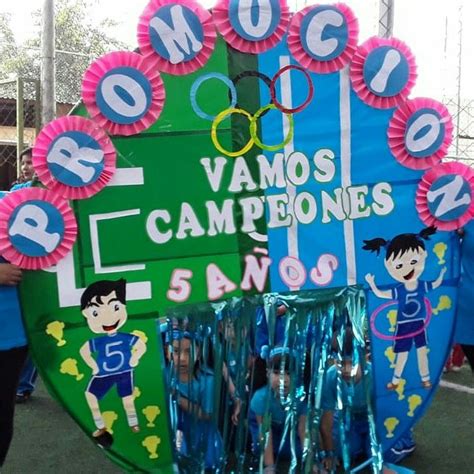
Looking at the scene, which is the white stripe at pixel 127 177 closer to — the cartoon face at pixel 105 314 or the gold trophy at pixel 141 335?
the cartoon face at pixel 105 314

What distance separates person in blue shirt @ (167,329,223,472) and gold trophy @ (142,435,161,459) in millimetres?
69

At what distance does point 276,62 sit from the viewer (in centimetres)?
227

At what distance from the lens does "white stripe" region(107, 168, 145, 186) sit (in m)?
2.15

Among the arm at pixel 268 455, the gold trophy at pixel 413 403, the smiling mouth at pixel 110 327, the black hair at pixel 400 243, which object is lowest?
the arm at pixel 268 455

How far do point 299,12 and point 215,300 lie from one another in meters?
1.03

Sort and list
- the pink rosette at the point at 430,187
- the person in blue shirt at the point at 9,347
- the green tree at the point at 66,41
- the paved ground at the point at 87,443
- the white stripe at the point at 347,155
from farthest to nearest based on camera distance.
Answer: the green tree at the point at 66,41 < the paved ground at the point at 87,443 < the pink rosette at the point at 430,187 < the white stripe at the point at 347,155 < the person in blue shirt at the point at 9,347

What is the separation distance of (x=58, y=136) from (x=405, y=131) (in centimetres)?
122

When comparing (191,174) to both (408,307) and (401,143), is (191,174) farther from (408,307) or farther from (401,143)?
(408,307)

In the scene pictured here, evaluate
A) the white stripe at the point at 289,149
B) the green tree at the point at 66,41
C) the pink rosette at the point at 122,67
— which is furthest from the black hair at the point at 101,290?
the green tree at the point at 66,41

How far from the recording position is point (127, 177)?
85.2 inches

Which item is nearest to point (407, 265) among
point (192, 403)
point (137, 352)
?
point (192, 403)

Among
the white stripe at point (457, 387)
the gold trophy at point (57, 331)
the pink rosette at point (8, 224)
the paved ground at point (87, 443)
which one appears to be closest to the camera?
the pink rosette at point (8, 224)

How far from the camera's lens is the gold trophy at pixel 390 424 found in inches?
98.7

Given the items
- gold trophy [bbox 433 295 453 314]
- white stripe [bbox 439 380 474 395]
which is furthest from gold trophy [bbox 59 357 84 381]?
white stripe [bbox 439 380 474 395]
